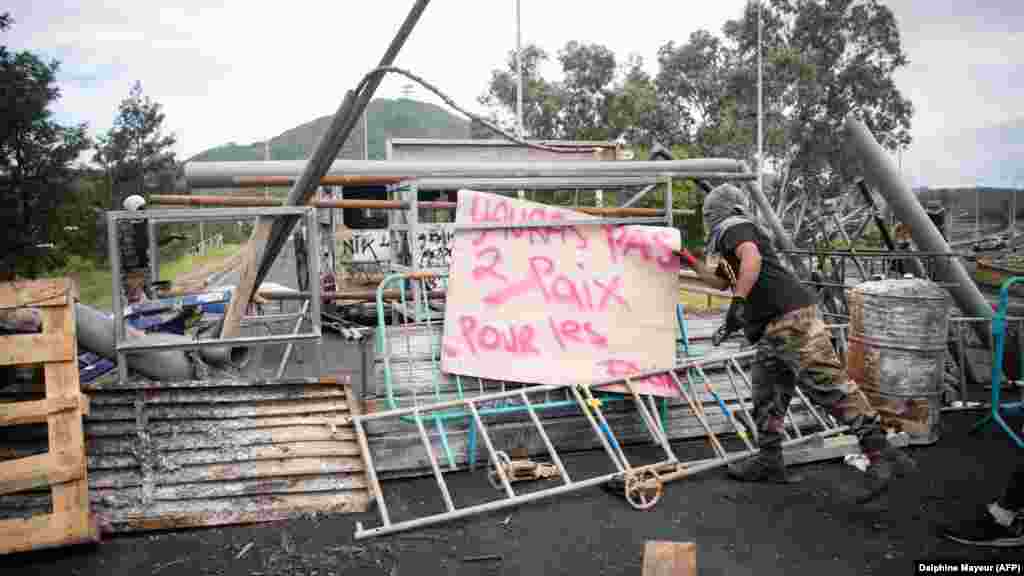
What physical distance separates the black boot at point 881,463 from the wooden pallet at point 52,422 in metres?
4.45

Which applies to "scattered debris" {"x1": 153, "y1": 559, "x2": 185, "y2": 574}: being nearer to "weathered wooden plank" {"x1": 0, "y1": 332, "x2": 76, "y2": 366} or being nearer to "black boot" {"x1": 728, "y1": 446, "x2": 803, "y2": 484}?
"weathered wooden plank" {"x1": 0, "y1": 332, "x2": 76, "y2": 366}

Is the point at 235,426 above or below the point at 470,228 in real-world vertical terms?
below

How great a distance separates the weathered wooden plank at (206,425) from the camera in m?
4.40

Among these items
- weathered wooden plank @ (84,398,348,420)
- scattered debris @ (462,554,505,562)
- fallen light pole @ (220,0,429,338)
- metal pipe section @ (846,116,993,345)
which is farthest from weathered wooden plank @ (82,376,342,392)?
metal pipe section @ (846,116,993,345)

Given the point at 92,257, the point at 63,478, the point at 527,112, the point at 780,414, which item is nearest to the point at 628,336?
the point at 780,414

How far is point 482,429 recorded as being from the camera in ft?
15.3

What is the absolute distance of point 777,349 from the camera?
15.0ft

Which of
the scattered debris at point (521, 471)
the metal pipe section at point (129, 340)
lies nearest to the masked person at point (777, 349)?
the scattered debris at point (521, 471)

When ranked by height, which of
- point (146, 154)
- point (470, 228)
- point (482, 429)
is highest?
point (146, 154)

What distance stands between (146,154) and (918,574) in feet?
124

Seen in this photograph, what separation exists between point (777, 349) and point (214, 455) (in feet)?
11.7

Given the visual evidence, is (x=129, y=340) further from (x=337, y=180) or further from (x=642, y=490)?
(x=642, y=490)

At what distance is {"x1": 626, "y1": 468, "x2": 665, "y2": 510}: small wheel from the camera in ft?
14.6

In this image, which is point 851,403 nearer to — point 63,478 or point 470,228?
point 470,228
